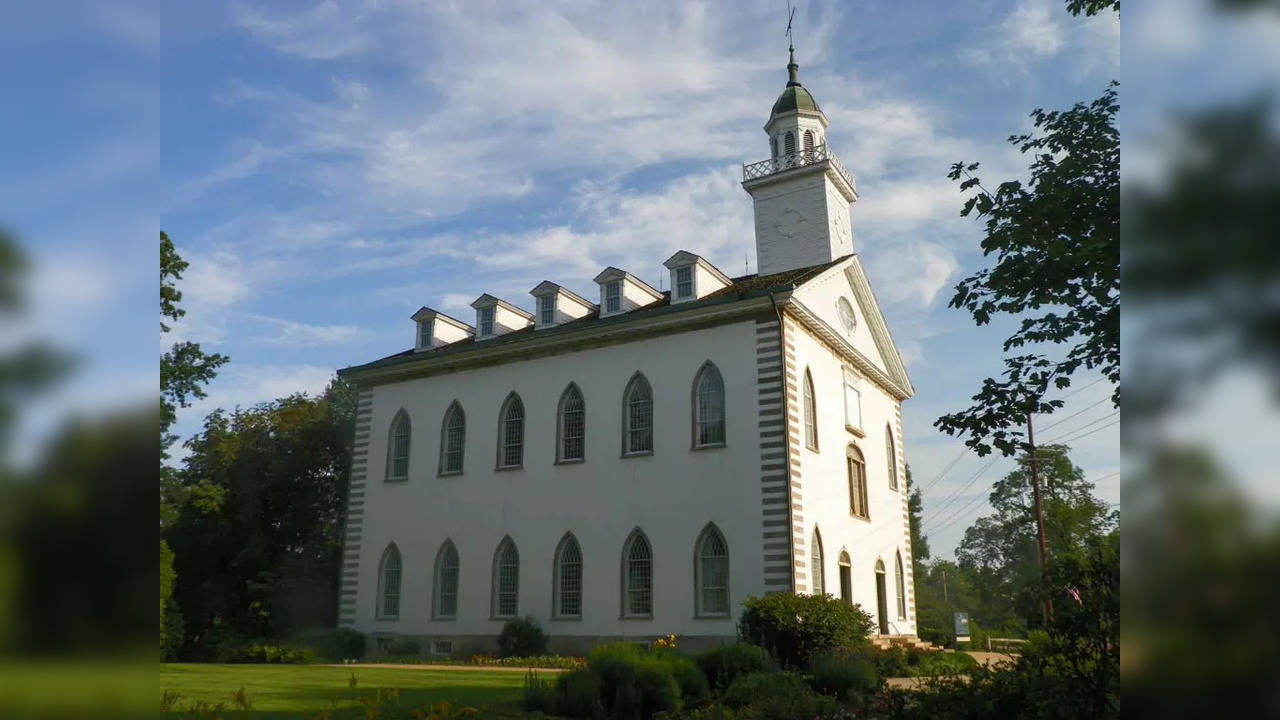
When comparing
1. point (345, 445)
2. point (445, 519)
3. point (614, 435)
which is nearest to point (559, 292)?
point (614, 435)

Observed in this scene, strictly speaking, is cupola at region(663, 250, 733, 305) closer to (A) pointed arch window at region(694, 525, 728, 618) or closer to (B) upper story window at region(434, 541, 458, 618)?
(A) pointed arch window at region(694, 525, 728, 618)

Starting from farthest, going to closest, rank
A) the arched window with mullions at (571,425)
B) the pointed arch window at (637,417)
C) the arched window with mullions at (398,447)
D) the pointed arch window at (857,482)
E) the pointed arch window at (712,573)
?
the arched window with mullions at (398,447), the pointed arch window at (857,482), the arched window with mullions at (571,425), the pointed arch window at (637,417), the pointed arch window at (712,573)

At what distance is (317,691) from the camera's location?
11.6 m

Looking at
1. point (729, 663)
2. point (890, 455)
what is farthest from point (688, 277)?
point (729, 663)

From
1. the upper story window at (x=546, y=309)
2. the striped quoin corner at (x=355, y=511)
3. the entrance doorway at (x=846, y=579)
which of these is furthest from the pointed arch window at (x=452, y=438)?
the entrance doorway at (x=846, y=579)

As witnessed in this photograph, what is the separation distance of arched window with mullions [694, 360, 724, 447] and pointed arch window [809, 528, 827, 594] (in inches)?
166

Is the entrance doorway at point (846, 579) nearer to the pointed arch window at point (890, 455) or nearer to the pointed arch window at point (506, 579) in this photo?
the pointed arch window at point (890, 455)

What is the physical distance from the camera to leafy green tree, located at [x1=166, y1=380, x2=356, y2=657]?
36.3 m

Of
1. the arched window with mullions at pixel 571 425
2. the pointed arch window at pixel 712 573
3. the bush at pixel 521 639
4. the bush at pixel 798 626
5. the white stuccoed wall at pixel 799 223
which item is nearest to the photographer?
the bush at pixel 798 626

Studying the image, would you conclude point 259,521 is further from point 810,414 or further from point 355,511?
point 810,414

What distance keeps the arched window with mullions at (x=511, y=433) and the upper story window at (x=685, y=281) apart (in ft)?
22.2

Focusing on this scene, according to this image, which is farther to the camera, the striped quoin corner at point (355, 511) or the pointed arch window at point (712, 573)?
the striped quoin corner at point (355, 511)

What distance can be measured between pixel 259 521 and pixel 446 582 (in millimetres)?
12936

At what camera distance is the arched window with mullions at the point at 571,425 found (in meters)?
28.3
